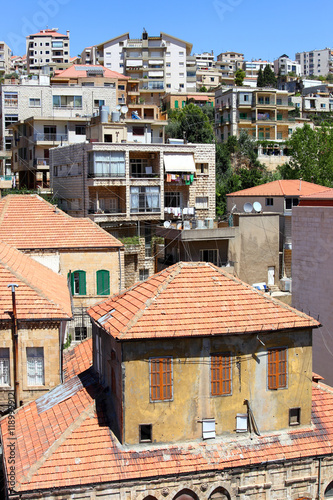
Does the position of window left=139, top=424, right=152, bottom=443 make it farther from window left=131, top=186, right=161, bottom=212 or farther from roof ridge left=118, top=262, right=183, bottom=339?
window left=131, top=186, right=161, bottom=212

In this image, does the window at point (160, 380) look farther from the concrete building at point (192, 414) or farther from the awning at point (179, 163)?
the awning at point (179, 163)

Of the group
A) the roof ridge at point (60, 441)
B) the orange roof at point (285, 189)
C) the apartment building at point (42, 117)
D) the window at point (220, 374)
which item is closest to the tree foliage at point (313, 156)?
the orange roof at point (285, 189)

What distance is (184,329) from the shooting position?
55.5ft

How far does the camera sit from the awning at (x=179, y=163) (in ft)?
160

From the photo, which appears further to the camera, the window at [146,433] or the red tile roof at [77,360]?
the red tile roof at [77,360]

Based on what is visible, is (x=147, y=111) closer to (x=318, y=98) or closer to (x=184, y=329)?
(x=318, y=98)

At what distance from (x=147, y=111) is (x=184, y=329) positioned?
70956 mm

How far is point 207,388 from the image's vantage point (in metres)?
17.2

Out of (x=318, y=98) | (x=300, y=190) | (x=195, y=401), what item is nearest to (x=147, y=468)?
(x=195, y=401)

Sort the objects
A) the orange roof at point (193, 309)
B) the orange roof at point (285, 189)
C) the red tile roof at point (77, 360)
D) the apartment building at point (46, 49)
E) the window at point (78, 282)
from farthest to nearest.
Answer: the apartment building at point (46, 49) < the orange roof at point (285, 189) < the window at point (78, 282) < the red tile roof at point (77, 360) < the orange roof at point (193, 309)

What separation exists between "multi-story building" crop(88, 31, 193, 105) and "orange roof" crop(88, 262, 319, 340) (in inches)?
3425

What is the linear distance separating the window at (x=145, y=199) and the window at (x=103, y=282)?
13.2m

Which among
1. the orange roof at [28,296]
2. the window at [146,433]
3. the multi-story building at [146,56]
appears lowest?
the window at [146,433]

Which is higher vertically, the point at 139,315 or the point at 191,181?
the point at 191,181
